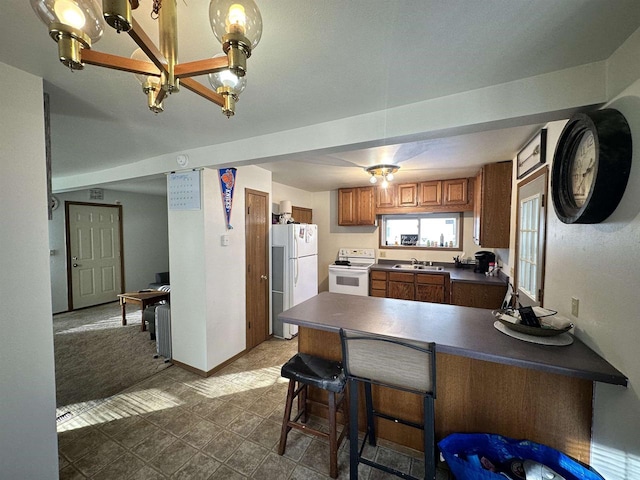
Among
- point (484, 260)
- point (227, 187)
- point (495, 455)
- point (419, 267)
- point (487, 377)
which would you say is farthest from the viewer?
point (419, 267)

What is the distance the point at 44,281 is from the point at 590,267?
2792 mm

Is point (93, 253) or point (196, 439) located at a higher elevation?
point (93, 253)

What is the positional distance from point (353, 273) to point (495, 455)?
3026mm

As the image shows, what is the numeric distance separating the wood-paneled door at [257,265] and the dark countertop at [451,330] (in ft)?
4.25

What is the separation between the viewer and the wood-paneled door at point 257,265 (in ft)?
10.4

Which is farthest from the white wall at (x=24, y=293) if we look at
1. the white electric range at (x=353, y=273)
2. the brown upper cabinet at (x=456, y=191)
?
the brown upper cabinet at (x=456, y=191)

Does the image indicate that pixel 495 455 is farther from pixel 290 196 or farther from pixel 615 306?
pixel 290 196

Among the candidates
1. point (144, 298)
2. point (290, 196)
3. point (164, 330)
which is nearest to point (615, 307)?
point (164, 330)

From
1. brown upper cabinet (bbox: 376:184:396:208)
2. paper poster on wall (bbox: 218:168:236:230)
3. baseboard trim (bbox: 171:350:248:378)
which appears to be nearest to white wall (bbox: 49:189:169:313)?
baseboard trim (bbox: 171:350:248:378)

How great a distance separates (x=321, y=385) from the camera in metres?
1.56

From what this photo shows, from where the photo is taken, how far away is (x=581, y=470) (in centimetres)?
118

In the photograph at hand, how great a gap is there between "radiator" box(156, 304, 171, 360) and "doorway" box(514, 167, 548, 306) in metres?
3.52

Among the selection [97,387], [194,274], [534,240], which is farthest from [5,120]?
[534,240]

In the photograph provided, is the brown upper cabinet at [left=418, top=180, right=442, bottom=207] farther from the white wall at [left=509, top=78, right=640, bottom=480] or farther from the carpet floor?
the carpet floor
